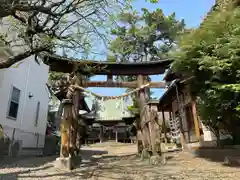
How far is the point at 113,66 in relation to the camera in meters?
8.28

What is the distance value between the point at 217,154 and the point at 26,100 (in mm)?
9017

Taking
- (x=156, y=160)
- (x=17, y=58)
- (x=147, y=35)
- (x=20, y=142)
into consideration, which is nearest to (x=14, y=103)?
Answer: (x=20, y=142)

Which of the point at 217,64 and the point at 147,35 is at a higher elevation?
the point at 147,35

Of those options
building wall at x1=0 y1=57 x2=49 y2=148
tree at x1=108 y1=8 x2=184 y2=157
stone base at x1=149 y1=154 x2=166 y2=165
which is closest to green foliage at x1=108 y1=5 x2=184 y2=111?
tree at x1=108 y1=8 x2=184 y2=157

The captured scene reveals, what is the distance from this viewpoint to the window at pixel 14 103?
31.7 feet

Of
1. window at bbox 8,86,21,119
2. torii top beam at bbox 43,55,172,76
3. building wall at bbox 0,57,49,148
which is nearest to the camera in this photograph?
torii top beam at bbox 43,55,172,76

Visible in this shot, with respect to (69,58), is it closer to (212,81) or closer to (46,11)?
(46,11)

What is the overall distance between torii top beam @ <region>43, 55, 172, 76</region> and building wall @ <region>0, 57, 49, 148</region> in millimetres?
2070

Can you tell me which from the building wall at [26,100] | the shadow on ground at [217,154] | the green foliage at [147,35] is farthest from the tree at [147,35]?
the shadow on ground at [217,154]

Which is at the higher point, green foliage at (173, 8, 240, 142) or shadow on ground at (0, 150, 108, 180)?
green foliage at (173, 8, 240, 142)

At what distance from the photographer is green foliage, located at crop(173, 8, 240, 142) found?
4.95 meters

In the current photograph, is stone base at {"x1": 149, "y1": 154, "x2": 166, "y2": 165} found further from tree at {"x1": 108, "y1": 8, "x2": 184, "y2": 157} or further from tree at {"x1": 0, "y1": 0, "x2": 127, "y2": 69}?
tree at {"x1": 108, "y1": 8, "x2": 184, "y2": 157}

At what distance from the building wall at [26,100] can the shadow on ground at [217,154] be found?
308 inches

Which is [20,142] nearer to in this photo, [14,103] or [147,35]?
[14,103]
